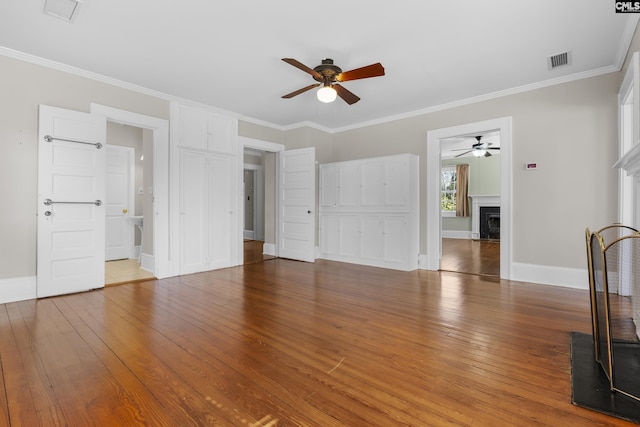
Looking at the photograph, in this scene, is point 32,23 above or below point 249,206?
above

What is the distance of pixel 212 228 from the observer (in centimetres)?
494

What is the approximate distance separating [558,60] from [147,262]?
613 centimetres

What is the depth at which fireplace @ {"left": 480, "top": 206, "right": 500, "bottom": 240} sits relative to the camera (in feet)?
29.8

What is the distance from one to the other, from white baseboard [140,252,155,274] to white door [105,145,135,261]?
1031 millimetres

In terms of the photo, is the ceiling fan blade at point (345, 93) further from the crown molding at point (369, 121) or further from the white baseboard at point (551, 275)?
the white baseboard at point (551, 275)

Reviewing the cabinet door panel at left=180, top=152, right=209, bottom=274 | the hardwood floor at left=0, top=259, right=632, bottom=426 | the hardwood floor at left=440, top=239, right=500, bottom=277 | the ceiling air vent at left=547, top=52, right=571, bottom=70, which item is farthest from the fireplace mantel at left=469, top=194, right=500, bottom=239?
the cabinet door panel at left=180, top=152, right=209, bottom=274

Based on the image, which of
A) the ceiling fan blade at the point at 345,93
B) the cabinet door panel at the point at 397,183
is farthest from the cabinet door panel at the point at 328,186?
the ceiling fan blade at the point at 345,93

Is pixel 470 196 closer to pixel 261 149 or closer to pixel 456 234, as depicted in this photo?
pixel 456 234

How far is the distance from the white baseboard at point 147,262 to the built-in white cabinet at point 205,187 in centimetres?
50

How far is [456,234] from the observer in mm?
9766

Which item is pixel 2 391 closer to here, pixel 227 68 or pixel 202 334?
pixel 202 334

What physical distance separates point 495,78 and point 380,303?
10.5 feet

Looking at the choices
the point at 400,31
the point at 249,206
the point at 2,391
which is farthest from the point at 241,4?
the point at 249,206

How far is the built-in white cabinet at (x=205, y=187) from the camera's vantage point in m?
4.56
